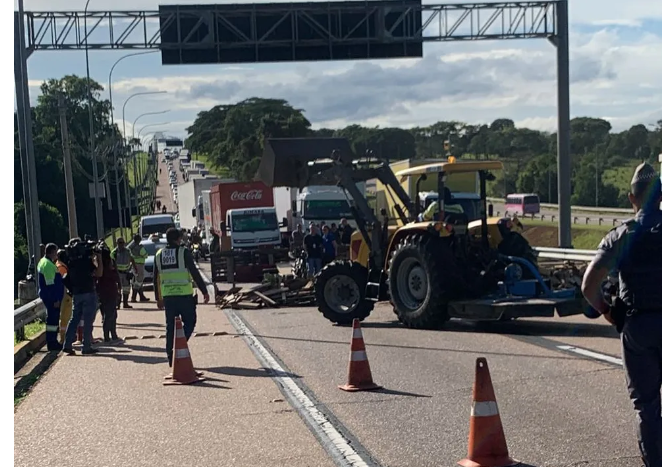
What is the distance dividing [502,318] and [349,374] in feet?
13.7

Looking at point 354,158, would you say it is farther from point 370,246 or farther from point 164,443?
point 164,443

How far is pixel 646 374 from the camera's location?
576 centimetres

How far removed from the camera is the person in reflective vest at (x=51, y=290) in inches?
581

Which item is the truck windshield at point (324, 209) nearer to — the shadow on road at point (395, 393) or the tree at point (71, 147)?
the tree at point (71, 147)

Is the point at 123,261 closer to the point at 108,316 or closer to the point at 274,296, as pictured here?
the point at 274,296

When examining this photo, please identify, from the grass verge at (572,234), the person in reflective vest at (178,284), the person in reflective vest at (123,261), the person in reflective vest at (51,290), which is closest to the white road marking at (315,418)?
the person in reflective vest at (178,284)

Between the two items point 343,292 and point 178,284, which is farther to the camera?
point 343,292

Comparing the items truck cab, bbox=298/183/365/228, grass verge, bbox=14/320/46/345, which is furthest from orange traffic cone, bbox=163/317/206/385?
truck cab, bbox=298/183/365/228

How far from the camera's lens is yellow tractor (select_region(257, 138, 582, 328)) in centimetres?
1403

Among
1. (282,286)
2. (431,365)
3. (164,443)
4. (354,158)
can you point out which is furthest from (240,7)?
(164,443)

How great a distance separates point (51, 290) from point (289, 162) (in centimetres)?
560

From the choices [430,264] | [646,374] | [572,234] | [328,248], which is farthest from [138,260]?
[572,234]

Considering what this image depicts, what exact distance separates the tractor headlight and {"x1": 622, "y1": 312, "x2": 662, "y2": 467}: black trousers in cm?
837

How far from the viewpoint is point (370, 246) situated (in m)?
16.6
